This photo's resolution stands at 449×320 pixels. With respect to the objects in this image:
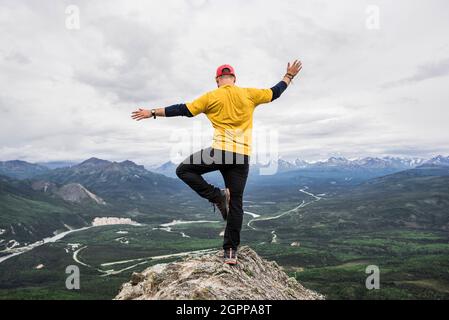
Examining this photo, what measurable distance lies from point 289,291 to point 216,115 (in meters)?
6.37

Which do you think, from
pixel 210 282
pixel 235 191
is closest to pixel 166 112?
pixel 235 191

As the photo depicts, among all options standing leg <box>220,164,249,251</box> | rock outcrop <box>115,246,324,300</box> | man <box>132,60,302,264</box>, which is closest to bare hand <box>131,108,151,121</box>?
man <box>132,60,302,264</box>

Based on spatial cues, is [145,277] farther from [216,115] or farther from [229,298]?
[216,115]

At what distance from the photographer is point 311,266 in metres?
198

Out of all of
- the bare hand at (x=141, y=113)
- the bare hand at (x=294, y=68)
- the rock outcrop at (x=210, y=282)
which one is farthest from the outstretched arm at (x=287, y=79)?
the rock outcrop at (x=210, y=282)

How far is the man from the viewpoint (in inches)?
372

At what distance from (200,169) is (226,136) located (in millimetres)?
1078

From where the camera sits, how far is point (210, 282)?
9141mm

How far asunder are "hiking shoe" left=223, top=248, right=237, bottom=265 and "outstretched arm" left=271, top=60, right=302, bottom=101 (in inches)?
170

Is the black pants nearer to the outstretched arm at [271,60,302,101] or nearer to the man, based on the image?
the man

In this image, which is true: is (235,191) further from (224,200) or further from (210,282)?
(210,282)

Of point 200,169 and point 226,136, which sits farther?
point 200,169

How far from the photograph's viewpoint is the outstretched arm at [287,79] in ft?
33.3

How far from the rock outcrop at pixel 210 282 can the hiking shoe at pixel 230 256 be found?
0.14 m
